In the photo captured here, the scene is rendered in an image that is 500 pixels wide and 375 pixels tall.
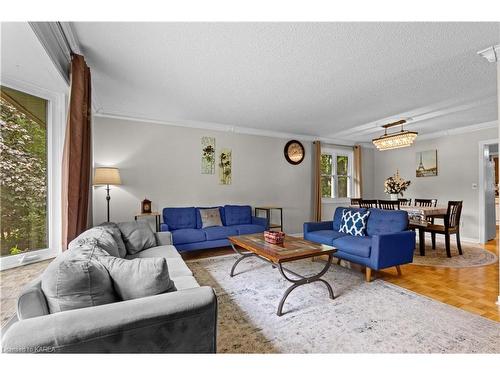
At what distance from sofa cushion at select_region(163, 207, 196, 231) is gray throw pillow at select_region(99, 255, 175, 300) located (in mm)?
2806

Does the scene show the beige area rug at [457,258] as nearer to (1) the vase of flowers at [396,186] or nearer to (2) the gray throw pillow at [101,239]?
(1) the vase of flowers at [396,186]

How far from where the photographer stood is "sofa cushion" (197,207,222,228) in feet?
13.8

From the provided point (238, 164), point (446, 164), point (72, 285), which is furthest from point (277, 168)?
point (72, 285)

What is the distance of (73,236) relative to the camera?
2141 millimetres

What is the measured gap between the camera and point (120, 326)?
1.00 m

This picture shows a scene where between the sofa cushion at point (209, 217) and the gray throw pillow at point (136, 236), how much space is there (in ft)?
3.91

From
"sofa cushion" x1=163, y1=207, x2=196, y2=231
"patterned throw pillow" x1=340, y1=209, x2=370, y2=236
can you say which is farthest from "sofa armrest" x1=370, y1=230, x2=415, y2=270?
"sofa cushion" x1=163, y1=207, x2=196, y2=231

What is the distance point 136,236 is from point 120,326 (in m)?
2.06

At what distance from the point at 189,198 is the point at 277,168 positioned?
213cm

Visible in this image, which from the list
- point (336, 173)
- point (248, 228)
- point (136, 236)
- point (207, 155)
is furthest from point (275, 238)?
point (336, 173)

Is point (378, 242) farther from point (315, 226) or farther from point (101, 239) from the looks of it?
point (101, 239)

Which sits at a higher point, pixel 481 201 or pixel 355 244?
pixel 481 201

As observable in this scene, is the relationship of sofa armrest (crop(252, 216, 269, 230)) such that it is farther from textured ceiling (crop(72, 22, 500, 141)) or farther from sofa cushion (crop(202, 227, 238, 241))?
textured ceiling (crop(72, 22, 500, 141))
